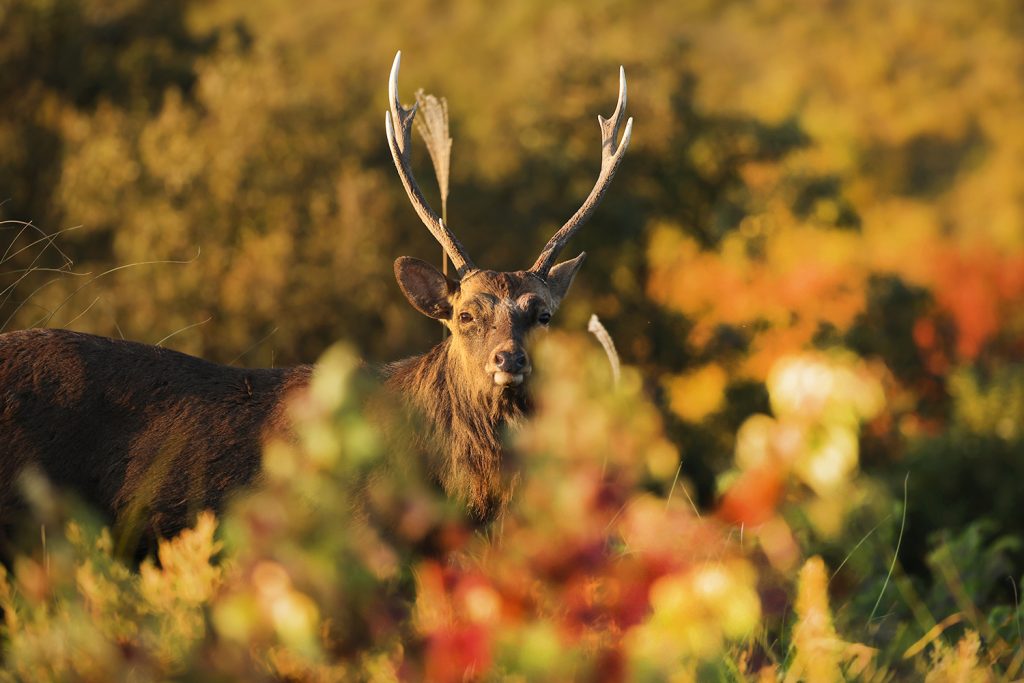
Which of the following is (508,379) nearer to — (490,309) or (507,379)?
(507,379)

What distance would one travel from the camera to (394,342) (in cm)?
2095

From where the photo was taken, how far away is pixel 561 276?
665 cm

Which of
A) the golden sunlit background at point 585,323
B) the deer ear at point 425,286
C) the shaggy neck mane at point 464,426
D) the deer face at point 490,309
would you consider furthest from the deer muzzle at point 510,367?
the deer ear at point 425,286

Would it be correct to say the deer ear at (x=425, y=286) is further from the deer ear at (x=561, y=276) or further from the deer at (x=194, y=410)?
the deer ear at (x=561, y=276)

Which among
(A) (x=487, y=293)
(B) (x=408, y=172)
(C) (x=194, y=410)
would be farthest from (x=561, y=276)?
(C) (x=194, y=410)

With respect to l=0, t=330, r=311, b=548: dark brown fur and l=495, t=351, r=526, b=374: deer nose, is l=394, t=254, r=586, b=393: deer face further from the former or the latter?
l=0, t=330, r=311, b=548: dark brown fur

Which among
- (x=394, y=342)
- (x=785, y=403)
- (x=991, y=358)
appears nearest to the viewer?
(x=785, y=403)

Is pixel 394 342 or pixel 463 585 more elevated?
pixel 463 585

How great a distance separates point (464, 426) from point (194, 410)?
1.14 meters

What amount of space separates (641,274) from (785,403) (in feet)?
80.5

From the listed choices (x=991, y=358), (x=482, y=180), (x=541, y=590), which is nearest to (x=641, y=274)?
(x=482, y=180)

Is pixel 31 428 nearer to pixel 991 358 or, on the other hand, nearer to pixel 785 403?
pixel 785 403

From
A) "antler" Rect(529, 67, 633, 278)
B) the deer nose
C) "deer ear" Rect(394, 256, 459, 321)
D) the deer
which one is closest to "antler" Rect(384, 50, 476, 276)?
"deer ear" Rect(394, 256, 459, 321)

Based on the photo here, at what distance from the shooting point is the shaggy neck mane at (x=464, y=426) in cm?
562
